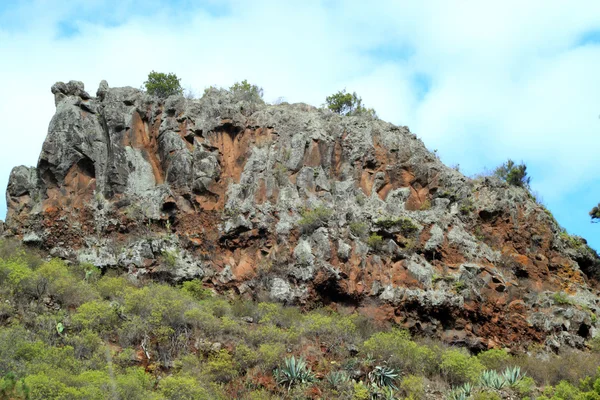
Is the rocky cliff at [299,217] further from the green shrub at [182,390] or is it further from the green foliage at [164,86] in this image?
the green shrub at [182,390]

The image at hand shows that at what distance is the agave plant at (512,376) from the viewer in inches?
855

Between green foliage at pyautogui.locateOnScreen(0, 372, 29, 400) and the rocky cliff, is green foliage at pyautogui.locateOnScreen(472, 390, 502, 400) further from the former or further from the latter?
green foliage at pyautogui.locateOnScreen(0, 372, 29, 400)

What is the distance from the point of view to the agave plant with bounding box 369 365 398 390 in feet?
69.9

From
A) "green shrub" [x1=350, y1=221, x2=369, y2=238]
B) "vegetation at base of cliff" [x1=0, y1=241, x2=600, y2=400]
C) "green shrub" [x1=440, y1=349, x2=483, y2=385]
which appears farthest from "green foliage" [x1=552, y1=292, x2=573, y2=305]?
"green shrub" [x1=350, y1=221, x2=369, y2=238]

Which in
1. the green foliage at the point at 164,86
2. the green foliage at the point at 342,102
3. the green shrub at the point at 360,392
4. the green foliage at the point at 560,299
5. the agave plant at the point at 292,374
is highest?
the green foliage at the point at 342,102

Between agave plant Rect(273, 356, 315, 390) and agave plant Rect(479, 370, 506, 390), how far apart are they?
5876 mm

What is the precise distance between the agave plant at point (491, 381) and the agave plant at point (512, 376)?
6.4 inches

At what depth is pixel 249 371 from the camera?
20797 millimetres

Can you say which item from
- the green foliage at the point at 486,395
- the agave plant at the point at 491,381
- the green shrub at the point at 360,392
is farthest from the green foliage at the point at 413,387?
the agave plant at the point at 491,381

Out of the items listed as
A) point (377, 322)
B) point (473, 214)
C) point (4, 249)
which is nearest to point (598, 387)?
point (377, 322)

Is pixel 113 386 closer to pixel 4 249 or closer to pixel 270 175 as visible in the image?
pixel 4 249

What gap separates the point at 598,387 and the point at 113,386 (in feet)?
48.8

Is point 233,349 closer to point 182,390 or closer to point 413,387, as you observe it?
point 182,390

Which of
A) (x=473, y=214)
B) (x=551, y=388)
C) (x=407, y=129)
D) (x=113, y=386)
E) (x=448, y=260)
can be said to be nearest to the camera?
(x=113, y=386)
